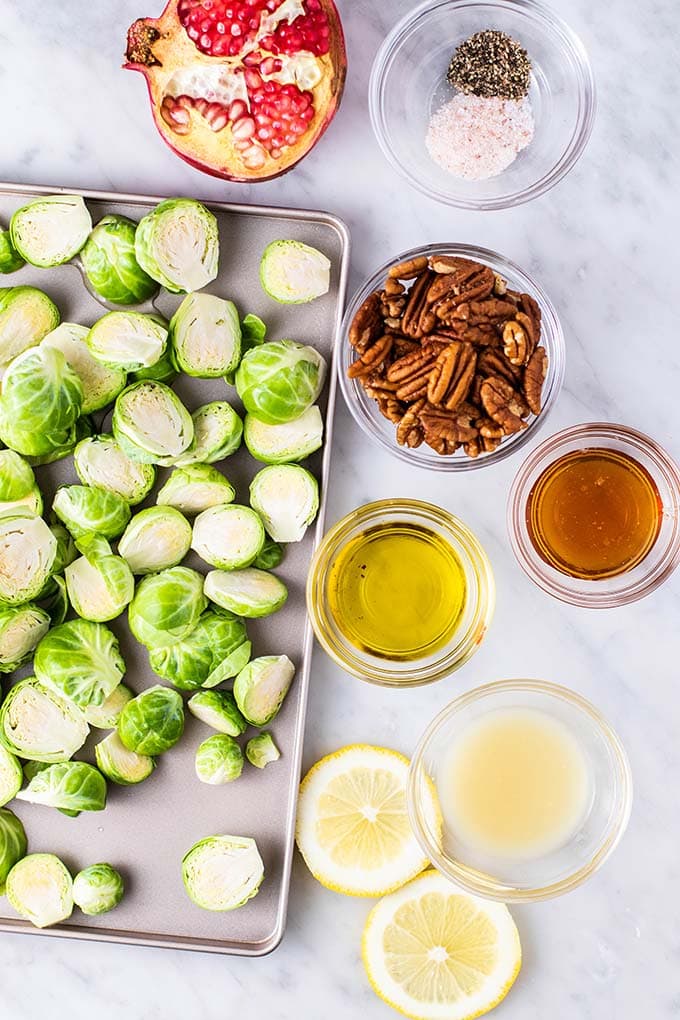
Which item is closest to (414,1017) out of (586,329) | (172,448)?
(172,448)

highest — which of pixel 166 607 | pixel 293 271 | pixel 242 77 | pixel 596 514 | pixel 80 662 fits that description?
pixel 242 77

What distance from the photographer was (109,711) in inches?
63.7

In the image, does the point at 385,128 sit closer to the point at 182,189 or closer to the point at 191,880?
the point at 182,189

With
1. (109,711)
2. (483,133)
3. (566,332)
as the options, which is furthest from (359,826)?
(483,133)

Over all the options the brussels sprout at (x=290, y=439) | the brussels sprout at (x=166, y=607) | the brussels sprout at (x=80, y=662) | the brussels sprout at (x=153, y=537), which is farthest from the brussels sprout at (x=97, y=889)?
the brussels sprout at (x=290, y=439)

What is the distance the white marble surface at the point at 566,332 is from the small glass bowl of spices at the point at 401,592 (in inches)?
3.1

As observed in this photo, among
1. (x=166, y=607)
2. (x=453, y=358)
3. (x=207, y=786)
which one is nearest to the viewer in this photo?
(x=453, y=358)

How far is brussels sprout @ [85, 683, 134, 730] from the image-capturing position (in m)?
1.61

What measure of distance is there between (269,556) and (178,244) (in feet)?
1.67

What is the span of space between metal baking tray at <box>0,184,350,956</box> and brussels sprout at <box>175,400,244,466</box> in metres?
0.05

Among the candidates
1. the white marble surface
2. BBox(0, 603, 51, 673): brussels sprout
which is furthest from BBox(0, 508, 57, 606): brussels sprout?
the white marble surface

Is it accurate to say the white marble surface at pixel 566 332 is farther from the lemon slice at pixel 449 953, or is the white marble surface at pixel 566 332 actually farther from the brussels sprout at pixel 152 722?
the brussels sprout at pixel 152 722

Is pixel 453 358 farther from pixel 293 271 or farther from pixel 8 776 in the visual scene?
pixel 8 776

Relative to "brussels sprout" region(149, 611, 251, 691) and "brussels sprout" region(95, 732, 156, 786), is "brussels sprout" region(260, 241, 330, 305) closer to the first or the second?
"brussels sprout" region(149, 611, 251, 691)
